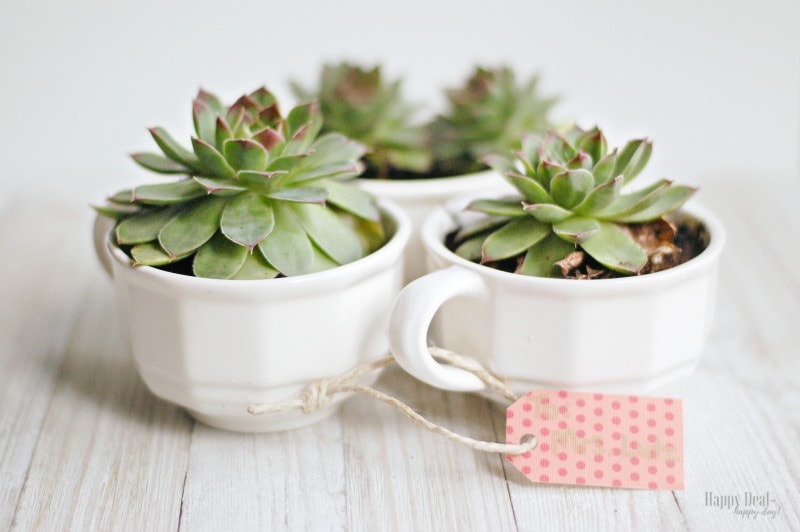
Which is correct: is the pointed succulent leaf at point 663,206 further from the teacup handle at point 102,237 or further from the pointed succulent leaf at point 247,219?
the teacup handle at point 102,237

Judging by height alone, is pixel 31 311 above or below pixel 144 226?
below

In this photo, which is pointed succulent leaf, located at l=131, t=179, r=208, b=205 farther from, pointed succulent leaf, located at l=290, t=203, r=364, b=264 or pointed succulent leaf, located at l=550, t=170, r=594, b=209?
pointed succulent leaf, located at l=550, t=170, r=594, b=209

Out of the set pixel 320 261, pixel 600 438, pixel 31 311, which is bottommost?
pixel 31 311

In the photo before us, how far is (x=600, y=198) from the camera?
2.52 feet

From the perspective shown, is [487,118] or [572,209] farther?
[487,118]

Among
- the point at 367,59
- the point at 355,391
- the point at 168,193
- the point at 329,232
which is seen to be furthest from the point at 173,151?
the point at 367,59

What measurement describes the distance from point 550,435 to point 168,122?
3.60 ft

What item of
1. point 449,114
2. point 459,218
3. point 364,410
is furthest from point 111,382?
point 449,114

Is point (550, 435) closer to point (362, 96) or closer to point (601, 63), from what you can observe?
point (362, 96)

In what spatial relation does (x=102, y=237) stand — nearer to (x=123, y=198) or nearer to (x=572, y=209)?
(x=123, y=198)

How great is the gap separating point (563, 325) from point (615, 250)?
8 centimetres

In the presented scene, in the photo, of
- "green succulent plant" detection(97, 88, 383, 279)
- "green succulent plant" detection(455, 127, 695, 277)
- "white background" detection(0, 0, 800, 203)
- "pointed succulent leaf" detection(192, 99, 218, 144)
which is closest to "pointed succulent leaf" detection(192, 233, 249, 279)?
"green succulent plant" detection(97, 88, 383, 279)

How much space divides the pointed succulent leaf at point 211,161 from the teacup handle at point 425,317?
0.18m

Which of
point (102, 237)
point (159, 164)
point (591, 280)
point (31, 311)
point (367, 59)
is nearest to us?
point (591, 280)
